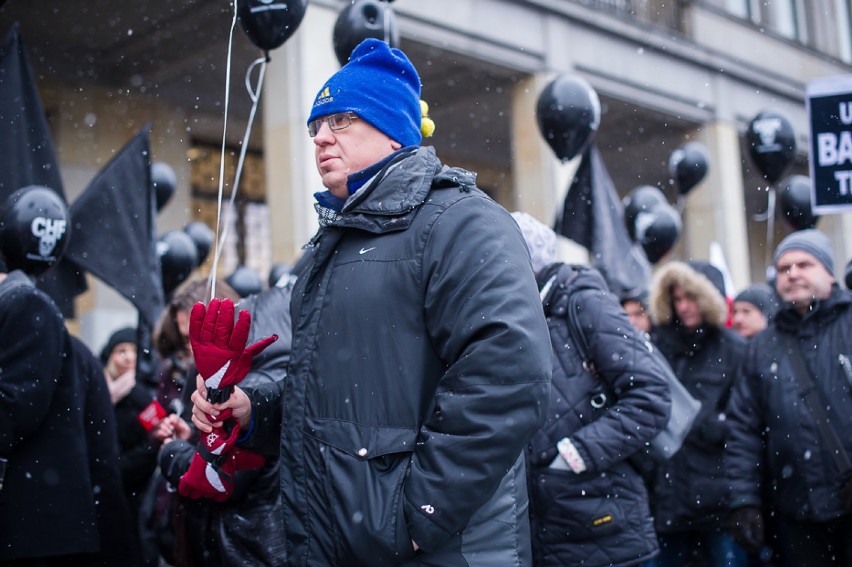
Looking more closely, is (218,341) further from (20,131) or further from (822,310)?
(20,131)

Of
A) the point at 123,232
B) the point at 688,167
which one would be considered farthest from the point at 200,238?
the point at 688,167

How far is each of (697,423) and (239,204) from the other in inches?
384

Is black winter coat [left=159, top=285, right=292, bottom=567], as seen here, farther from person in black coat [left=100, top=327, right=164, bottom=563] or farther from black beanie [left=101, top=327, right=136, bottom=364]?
black beanie [left=101, top=327, right=136, bottom=364]

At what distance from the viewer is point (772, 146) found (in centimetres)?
855

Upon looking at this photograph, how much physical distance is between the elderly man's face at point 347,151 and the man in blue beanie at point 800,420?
276cm

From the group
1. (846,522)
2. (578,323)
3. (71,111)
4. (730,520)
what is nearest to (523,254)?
(578,323)

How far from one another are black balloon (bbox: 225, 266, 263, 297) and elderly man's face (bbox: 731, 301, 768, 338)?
344 centimetres

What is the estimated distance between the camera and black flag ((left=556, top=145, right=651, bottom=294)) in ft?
20.2

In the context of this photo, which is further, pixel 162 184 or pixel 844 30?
pixel 844 30

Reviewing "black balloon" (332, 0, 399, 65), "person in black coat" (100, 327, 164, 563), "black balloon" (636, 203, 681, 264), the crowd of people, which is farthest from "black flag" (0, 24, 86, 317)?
"black balloon" (636, 203, 681, 264)

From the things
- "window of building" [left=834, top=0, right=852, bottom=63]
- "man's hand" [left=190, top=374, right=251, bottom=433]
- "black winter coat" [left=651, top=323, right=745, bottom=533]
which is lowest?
"black winter coat" [left=651, top=323, right=745, bottom=533]

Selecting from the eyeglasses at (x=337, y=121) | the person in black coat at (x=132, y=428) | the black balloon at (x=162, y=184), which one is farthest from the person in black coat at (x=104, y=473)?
the black balloon at (x=162, y=184)

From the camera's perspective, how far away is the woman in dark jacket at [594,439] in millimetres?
3438

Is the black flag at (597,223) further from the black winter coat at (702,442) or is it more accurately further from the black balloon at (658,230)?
the black balloon at (658,230)
